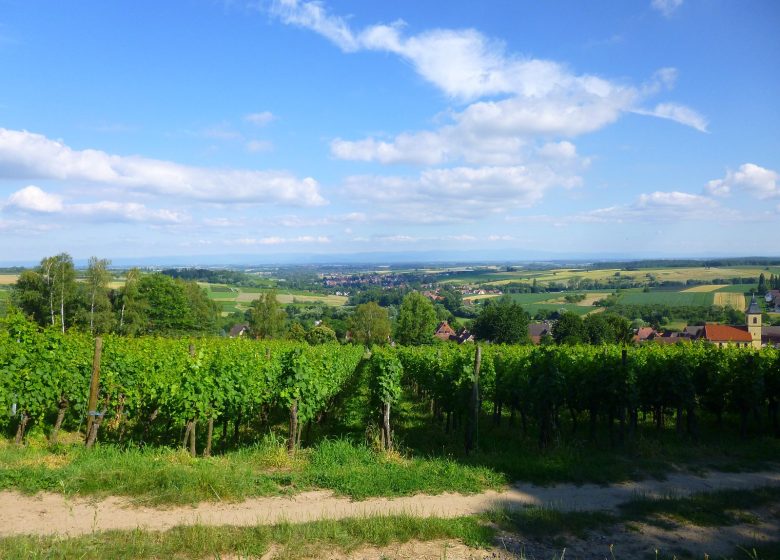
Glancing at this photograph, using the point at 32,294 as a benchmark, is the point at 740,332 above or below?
below

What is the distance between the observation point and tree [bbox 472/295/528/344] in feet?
201

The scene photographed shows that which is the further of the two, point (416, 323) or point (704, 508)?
point (416, 323)

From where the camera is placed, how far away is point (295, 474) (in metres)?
7.62

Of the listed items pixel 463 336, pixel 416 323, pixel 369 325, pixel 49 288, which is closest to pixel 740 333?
pixel 416 323

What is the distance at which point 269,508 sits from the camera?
6.44 m

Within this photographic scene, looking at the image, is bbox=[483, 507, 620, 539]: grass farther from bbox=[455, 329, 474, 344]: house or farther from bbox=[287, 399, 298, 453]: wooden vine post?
bbox=[455, 329, 474, 344]: house

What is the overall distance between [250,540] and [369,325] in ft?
172

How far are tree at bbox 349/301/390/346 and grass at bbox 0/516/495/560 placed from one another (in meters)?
51.3

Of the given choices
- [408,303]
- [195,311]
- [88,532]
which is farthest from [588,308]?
[88,532]

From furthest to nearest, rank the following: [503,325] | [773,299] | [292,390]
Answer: [773,299], [503,325], [292,390]

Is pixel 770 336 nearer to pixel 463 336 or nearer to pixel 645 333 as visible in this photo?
pixel 645 333

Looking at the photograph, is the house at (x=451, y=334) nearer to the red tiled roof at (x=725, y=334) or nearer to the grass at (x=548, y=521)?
the red tiled roof at (x=725, y=334)

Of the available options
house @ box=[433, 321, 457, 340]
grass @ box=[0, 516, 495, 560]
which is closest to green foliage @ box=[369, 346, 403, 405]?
grass @ box=[0, 516, 495, 560]

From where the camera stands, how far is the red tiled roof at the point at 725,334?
4756cm
